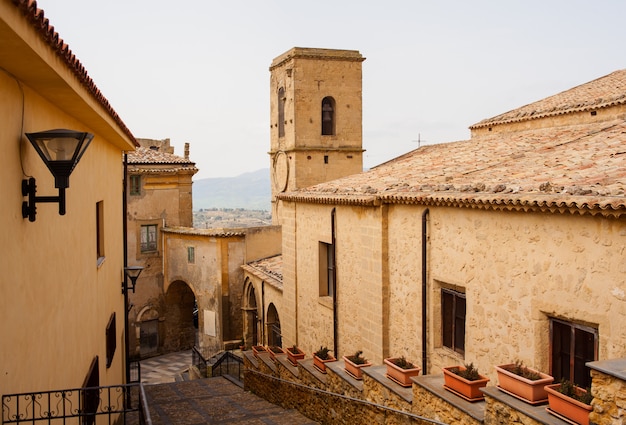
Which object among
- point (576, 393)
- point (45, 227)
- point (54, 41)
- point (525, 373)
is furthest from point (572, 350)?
point (54, 41)

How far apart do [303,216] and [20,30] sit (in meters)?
13.4

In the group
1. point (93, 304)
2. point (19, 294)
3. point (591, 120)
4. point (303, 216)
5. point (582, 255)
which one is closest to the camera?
point (19, 294)

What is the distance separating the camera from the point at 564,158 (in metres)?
10.8

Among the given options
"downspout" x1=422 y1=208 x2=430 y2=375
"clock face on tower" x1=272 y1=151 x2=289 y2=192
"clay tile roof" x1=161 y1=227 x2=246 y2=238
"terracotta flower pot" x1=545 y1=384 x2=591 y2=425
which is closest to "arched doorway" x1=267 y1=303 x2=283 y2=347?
"clay tile roof" x1=161 y1=227 x2=246 y2=238

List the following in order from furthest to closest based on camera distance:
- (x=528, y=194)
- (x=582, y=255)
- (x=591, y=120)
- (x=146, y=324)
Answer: (x=146, y=324) < (x=591, y=120) < (x=528, y=194) < (x=582, y=255)

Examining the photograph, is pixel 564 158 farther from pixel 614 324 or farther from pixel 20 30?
Answer: pixel 20 30

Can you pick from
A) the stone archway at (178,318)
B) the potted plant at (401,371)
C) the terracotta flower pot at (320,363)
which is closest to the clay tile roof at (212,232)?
the stone archway at (178,318)

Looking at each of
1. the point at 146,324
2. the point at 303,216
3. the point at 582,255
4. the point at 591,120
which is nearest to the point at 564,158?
the point at 582,255

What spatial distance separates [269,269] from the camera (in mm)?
25672

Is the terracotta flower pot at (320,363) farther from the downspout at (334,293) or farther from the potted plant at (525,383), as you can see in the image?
the potted plant at (525,383)

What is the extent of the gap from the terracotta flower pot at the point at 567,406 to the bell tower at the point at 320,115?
101ft

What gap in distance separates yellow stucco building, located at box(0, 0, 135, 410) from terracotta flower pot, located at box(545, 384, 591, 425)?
17.2 feet

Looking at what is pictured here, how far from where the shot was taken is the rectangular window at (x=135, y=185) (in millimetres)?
30125

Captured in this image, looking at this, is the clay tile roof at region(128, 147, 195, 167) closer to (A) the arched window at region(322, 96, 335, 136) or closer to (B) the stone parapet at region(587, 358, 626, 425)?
(A) the arched window at region(322, 96, 335, 136)
